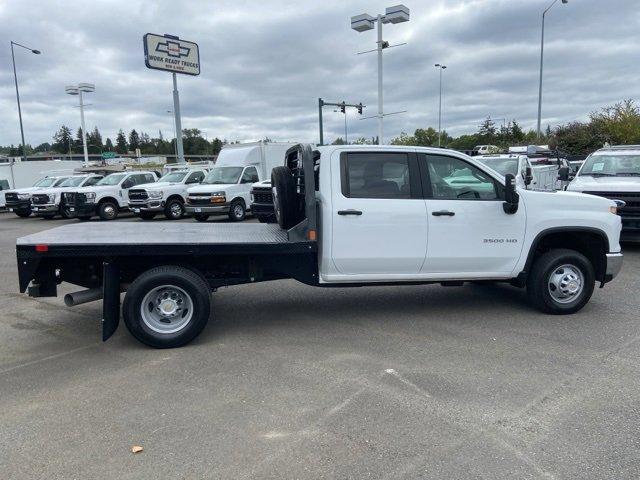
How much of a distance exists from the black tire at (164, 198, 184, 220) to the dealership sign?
15.6 meters

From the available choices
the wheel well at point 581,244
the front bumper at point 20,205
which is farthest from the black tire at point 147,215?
the wheel well at point 581,244

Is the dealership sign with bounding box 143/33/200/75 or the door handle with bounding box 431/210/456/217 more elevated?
the dealership sign with bounding box 143/33/200/75

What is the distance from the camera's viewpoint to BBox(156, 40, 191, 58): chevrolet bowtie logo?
3194 cm

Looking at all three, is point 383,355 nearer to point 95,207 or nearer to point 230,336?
point 230,336

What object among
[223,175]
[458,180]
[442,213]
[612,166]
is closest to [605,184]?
[612,166]

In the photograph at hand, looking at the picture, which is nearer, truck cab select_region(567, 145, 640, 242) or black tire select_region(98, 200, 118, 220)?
truck cab select_region(567, 145, 640, 242)

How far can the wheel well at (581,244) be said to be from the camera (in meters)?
5.99

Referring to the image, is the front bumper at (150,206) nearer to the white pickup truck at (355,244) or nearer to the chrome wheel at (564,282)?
the white pickup truck at (355,244)

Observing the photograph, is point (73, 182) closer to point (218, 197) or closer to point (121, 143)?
point (218, 197)

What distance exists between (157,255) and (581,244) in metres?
5.03

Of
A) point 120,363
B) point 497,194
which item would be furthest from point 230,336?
point 497,194

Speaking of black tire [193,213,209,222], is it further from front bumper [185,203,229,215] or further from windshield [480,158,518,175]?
windshield [480,158,518,175]

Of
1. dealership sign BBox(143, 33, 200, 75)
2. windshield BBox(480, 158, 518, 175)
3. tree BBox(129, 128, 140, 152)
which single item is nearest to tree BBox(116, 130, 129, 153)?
tree BBox(129, 128, 140, 152)

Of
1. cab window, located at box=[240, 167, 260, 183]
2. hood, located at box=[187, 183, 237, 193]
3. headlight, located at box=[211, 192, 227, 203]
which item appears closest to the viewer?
headlight, located at box=[211, 192, 227, 203]
